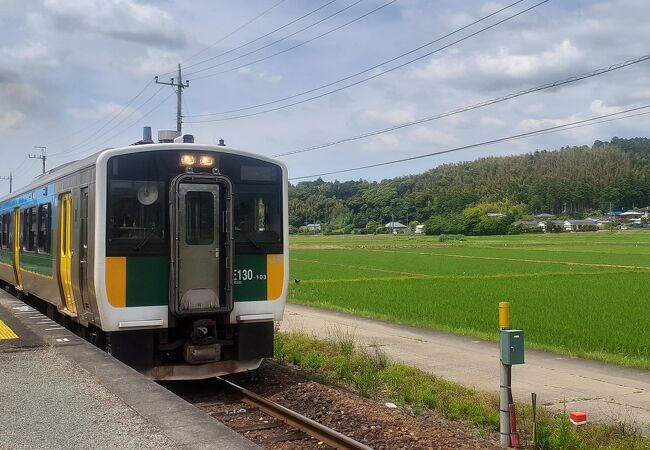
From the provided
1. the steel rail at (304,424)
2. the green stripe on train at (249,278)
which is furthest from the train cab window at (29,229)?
the steel rail at (304,424)

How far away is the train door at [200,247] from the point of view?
26.4 ft

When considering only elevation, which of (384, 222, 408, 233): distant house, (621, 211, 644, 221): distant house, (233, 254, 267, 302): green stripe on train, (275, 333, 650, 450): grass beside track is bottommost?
(275, 333, 650, 450): grass beside track

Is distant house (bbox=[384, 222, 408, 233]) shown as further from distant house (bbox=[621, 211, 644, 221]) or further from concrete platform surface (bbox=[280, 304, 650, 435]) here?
concrete platform surface (bbox=[280, 304, 650, 435])

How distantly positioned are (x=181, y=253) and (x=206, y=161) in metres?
1.20

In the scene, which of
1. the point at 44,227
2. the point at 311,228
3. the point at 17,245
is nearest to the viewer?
the point at 44,227

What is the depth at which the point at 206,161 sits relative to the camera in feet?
27.7

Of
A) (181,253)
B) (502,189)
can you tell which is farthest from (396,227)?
(181,253)

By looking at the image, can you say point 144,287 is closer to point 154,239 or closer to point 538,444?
point 154,239

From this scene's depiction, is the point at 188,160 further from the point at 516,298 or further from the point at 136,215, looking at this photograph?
the point at 516,298

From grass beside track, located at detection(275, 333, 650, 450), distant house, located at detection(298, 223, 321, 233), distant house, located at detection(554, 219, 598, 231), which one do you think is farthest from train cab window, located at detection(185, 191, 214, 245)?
distant house, located at detection(554, 219, 598, 231)

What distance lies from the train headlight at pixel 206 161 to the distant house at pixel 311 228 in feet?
380

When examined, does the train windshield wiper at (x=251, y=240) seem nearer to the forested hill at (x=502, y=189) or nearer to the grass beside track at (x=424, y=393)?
the grass beside track at (x=424, y=393)

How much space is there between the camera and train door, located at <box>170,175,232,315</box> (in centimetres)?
804

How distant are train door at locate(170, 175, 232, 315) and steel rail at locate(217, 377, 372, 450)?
3.65 ft
